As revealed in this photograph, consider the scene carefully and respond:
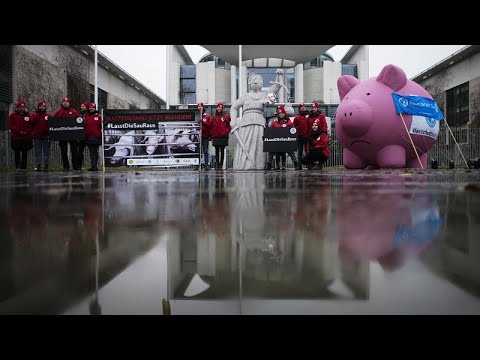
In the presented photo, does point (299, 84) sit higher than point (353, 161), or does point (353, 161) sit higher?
point (299, 84)

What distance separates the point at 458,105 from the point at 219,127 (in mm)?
24234

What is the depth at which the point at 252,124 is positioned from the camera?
12594mm

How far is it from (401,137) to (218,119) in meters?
5.83

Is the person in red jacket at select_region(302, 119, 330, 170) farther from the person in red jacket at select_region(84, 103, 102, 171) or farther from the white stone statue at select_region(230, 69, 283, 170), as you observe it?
the person in red jacket at select_region(84, 103, 102, 171)

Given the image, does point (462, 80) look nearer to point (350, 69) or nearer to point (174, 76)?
point (350, 69)

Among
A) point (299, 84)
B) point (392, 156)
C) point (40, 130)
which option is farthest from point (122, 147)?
point (299, 84)

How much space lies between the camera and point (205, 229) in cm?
159

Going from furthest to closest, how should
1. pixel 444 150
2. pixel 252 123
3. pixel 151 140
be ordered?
1. pixel 444 150
2. pixel 252 123
3. pixel 151 140

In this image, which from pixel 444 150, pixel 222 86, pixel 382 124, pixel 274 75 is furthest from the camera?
pixel 274 75

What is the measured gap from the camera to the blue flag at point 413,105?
9359 mm

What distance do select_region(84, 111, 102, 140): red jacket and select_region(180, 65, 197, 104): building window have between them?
2985 centimetres

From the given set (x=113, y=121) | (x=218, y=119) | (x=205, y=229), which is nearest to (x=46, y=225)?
(x=205, y=229)

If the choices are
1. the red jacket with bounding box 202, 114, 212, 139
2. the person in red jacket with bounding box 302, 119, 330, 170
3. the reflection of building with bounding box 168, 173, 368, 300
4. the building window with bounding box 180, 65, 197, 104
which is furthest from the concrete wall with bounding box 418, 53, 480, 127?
the reflection of building with bounding box 168, 173, 368, 300
